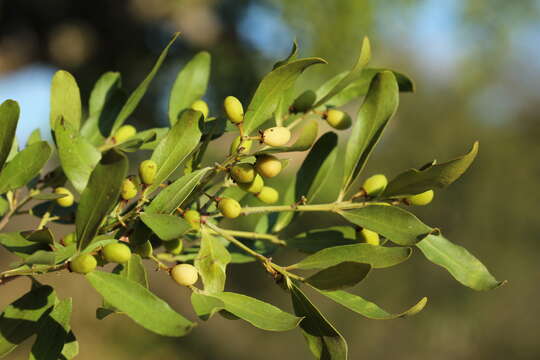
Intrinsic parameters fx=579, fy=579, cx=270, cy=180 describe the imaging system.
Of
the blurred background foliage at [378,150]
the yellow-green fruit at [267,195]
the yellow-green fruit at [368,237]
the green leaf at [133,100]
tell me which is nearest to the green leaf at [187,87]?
the green leaf at [133,100]

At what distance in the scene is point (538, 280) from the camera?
4605 millimetres

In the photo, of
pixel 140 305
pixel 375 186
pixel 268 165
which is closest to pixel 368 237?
pixel 375 186

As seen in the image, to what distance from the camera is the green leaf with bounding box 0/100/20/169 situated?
0.45 metres

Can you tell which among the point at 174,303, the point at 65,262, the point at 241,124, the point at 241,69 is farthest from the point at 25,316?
the point at 174,303

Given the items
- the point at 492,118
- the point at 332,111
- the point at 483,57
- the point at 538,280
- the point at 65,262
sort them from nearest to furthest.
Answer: the point at 65,262
the point at 332,111
the point at 538,280
the point at 492,118
the point at 483,57

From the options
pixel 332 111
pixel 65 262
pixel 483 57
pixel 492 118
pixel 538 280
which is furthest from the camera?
pixel 483 57

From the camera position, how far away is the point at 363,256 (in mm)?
496

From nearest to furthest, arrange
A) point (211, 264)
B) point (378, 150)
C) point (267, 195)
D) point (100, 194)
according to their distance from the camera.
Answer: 1. point (100, 194)
2. point (211, 264)
3. point (267, 195)
4. point (378, 150)

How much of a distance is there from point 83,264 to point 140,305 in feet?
0.17

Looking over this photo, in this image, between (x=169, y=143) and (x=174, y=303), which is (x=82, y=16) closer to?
(x=174, y=303)

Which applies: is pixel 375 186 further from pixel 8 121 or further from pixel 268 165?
pixel 8 121

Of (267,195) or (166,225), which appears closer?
(166,225)

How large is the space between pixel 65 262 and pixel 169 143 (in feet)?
0.43

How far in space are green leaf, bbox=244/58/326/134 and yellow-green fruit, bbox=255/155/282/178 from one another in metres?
0.04
